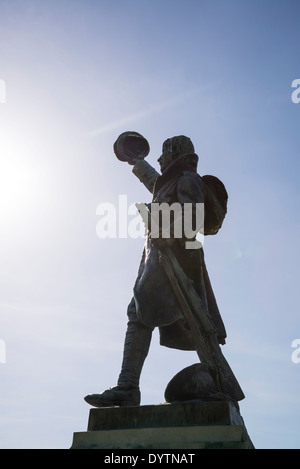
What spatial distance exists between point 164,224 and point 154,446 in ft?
7.69

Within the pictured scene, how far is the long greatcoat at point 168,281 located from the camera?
500 centimetres

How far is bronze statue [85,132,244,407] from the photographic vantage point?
14.6ft

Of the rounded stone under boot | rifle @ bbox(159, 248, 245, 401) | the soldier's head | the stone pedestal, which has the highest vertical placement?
the soldier's head

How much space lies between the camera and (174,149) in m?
6.07

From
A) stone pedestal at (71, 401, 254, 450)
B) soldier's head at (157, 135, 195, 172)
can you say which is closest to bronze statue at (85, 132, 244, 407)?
soldier's head at (157, 135, 195, 172)

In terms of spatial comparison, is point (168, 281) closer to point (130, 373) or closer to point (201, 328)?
point (201, 328)

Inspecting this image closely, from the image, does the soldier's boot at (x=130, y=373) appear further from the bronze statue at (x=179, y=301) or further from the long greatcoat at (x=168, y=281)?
the long greatcoat at (x=168, y=281)

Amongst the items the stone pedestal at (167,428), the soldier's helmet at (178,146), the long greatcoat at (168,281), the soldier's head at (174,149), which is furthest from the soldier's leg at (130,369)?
the soldier's helmet at (178,146)

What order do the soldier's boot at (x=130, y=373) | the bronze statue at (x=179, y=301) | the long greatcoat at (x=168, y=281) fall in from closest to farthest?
the bronze statue at (x=179, y=301) → the soldier's boot at (x=130, y=373) → the long greatcoat at (x=168, y=281)

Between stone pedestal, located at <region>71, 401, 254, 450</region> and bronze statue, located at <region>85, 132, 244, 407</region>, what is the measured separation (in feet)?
0.64

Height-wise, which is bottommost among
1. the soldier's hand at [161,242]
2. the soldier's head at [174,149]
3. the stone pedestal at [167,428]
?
the stone pedestal at [167,428]

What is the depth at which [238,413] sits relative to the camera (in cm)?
428

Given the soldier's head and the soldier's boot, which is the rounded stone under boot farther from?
the soldier's head
